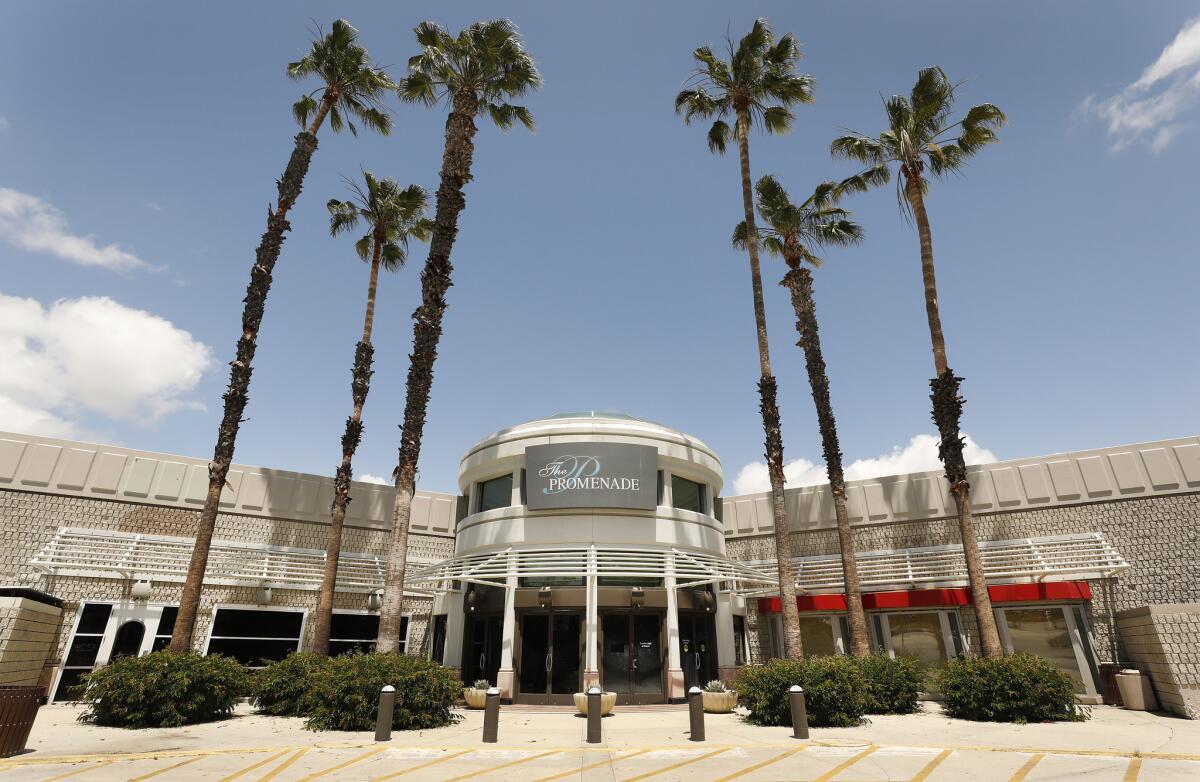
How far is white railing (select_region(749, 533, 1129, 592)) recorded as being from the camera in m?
19.1

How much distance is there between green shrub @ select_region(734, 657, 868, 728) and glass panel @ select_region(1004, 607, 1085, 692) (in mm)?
9319

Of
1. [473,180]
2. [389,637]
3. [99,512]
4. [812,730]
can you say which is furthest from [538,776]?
[99,512]

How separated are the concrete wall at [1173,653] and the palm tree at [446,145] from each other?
19.1 metres

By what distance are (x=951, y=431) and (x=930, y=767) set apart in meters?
10.9

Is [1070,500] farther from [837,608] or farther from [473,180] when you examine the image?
[473,180]

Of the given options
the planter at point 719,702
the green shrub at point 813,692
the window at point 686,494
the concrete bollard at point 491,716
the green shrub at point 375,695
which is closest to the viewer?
the concrete bollard at point 491,716

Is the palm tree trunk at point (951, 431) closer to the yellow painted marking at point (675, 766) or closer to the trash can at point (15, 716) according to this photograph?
the yellow painted marking at point (675, 766)

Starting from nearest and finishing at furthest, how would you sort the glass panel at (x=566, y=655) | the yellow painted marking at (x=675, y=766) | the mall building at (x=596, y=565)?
the yellow painted marking at (x=675, y=766) → the glass panel at (x=566, y=655) → the mall building at (x=596, y=565)

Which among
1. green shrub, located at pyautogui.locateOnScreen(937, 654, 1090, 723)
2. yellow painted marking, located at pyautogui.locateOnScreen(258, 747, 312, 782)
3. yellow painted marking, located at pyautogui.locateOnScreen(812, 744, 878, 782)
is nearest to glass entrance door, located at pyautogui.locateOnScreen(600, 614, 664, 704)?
green shrub, located at pyautogui.locateOnScreen(937, 654, 1090, 723)

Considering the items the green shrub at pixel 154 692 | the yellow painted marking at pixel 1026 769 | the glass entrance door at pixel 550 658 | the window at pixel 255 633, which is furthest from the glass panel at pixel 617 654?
the window at pixel 255 633

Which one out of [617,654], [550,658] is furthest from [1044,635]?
[550,658]

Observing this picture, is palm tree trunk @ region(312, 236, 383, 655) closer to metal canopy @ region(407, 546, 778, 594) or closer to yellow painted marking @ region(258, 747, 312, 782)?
metal canopy @ region(407, 546, 778, 594)

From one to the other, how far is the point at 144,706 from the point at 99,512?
1123cm

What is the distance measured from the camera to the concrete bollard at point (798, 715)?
11.4m
